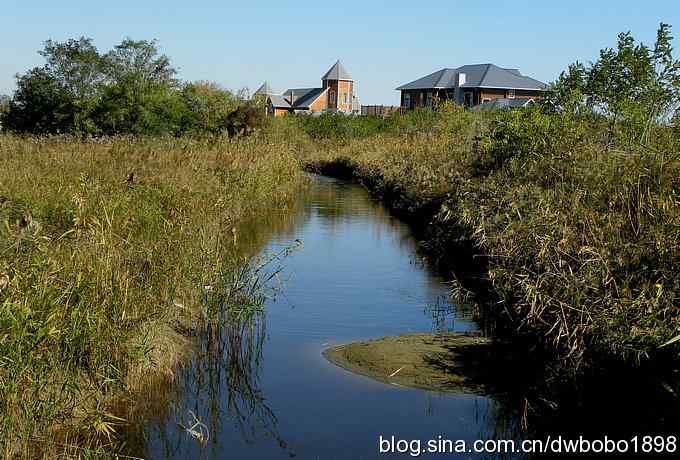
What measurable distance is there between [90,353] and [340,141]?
39741 mm

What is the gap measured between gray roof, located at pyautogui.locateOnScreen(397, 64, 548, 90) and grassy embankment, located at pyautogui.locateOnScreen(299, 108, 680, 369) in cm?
5631

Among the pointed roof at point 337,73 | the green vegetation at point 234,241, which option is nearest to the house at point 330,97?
the pointed roof at point 337,73

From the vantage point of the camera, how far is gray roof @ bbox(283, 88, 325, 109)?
325 ft

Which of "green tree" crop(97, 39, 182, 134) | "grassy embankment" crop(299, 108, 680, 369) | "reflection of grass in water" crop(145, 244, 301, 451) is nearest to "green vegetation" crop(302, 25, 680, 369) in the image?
"grassy embankment" crop(299, 108, 680, 369)

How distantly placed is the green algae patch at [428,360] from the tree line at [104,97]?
29.8m

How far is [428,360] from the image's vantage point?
8312mm

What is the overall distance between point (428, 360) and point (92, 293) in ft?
11.4

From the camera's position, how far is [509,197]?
36.2ft

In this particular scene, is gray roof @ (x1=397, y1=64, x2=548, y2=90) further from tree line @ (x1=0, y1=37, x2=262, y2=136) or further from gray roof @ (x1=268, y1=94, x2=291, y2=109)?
tree line @ (x1=0, y1=37, x2=262, y2=136)

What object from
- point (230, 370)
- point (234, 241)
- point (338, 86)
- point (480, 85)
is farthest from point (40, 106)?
point (338, 86)

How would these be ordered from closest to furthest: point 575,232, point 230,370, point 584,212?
1. point 230,370
2. point 575,232
3. point 584,212

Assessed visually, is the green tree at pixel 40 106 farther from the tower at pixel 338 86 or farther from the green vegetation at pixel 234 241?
the tower at pixel 338 86

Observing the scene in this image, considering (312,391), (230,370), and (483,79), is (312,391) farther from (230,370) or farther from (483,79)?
(483,79)

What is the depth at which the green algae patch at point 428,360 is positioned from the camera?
7.80 metres
